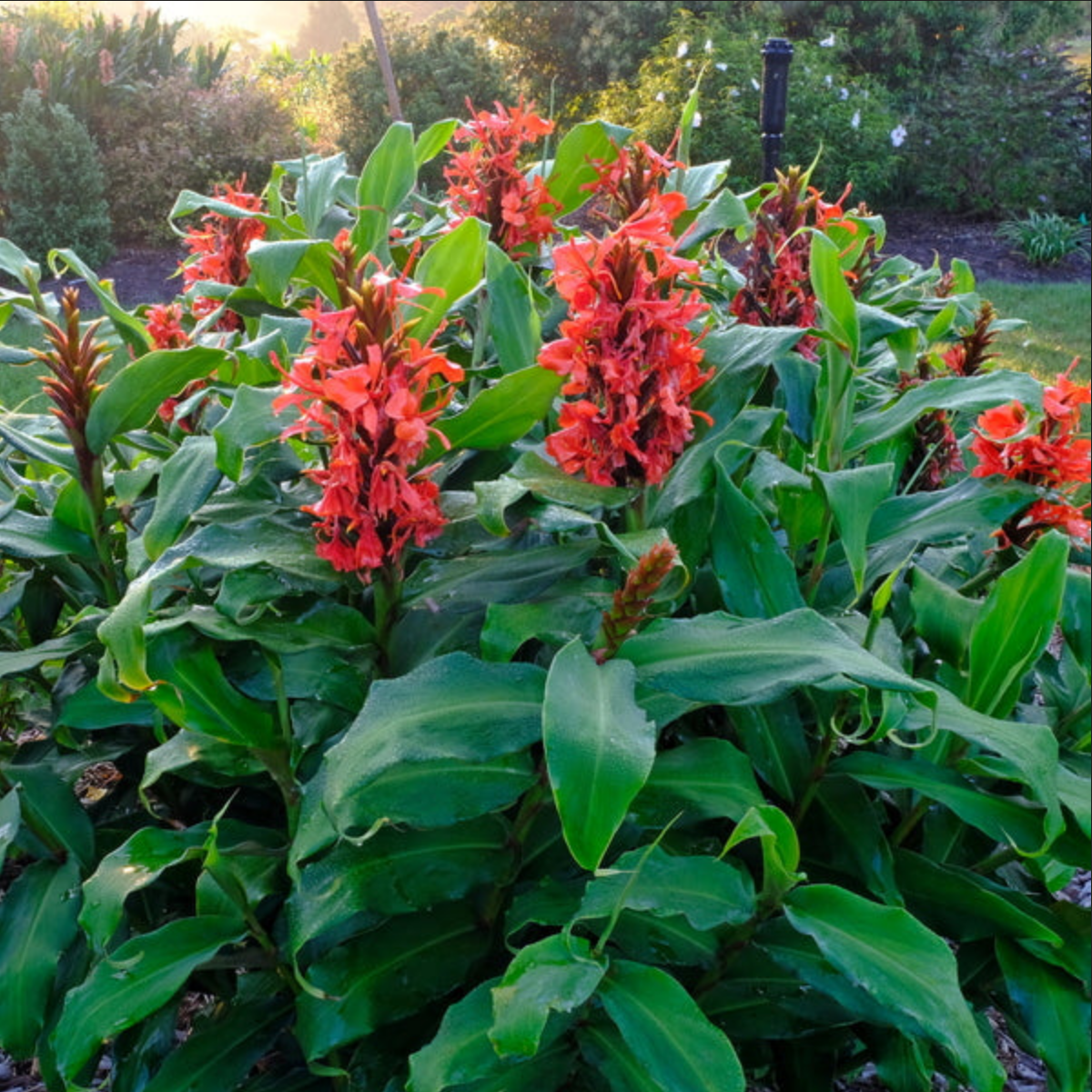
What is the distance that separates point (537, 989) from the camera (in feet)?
3.40

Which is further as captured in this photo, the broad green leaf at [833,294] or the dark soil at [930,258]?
the dark soil at [930,258]

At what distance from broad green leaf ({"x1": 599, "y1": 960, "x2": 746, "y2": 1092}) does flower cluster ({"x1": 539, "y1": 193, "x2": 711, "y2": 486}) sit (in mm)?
520

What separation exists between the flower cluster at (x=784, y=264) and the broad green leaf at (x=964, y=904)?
0.74 metres

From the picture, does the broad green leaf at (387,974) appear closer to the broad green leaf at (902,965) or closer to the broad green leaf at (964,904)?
the broad green leaf at (902,965)

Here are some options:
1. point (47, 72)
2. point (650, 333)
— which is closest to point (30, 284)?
point (650, 333)

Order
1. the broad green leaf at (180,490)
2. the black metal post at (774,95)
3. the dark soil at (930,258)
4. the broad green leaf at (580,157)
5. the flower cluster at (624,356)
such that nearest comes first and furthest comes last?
1. the flower cluster at (624,356)
2. the broad green leaf at (180,490)
3. the broad green leaf at (580,157)
4. the black metal post at (774,95)
5. the dark soil at (930,258)

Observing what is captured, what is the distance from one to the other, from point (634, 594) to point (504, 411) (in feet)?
1.18

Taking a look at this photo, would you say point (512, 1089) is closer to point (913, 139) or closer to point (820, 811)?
point (820, 811)

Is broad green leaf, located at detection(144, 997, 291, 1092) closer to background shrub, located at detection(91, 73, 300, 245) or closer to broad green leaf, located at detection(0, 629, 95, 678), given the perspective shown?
broad green leaf, located at detection(0, 629, 95, 678)

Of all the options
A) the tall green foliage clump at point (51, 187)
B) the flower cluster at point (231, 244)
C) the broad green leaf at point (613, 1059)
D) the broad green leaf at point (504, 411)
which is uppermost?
the flower cluster at point (231, 244)

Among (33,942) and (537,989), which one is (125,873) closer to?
(33,942)

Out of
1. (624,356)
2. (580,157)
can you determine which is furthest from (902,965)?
(580,157)

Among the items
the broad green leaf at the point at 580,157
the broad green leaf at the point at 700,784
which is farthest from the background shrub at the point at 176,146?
the broad green leaf at the point at 700,784

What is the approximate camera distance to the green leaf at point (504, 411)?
1.25 m
